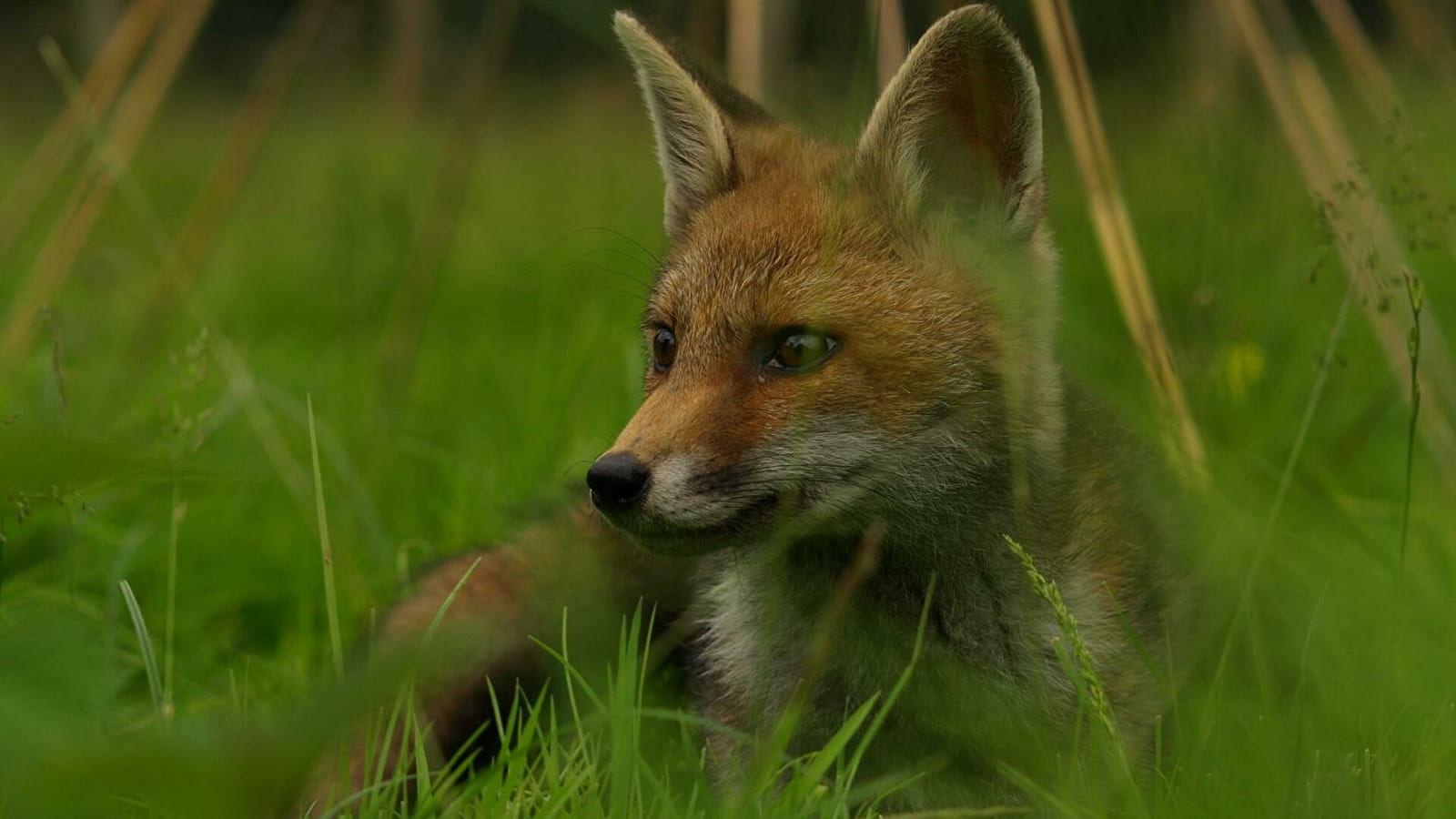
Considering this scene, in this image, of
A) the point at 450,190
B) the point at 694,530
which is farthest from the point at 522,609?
the point at 450,190

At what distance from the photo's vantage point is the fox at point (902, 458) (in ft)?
9.47

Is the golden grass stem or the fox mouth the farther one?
the golden grass stem

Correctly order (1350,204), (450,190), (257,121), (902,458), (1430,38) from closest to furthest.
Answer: (902,458) → (1350,204) → (1430,38) → (257,121) → (450,190)

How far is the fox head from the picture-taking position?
284cm

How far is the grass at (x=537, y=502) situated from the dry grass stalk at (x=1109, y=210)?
84 millimetres

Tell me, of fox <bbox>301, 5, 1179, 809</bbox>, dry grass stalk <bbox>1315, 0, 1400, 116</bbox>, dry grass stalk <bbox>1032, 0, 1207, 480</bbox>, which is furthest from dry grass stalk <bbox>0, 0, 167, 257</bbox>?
dry grass stalk <bbox>1315, 0, 1400, 116</bbox>

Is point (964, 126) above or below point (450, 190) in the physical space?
below

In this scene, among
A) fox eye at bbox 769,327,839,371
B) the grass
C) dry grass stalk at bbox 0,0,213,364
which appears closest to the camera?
the grass

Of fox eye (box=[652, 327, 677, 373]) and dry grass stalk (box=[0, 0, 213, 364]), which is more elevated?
dry grass stalk (box=[0, 0, 213, 364])

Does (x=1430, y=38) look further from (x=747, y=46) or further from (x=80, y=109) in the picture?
(x=80, y=109)

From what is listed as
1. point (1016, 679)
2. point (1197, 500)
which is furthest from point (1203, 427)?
point (1016, 679)

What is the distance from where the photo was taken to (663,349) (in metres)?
3.36

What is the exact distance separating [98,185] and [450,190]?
1.67 m

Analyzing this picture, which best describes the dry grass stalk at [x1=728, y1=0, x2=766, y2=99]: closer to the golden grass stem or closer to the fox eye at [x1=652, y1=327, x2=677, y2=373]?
the fox eye at [x1=652, y1=327, x2=677, y2=373]
